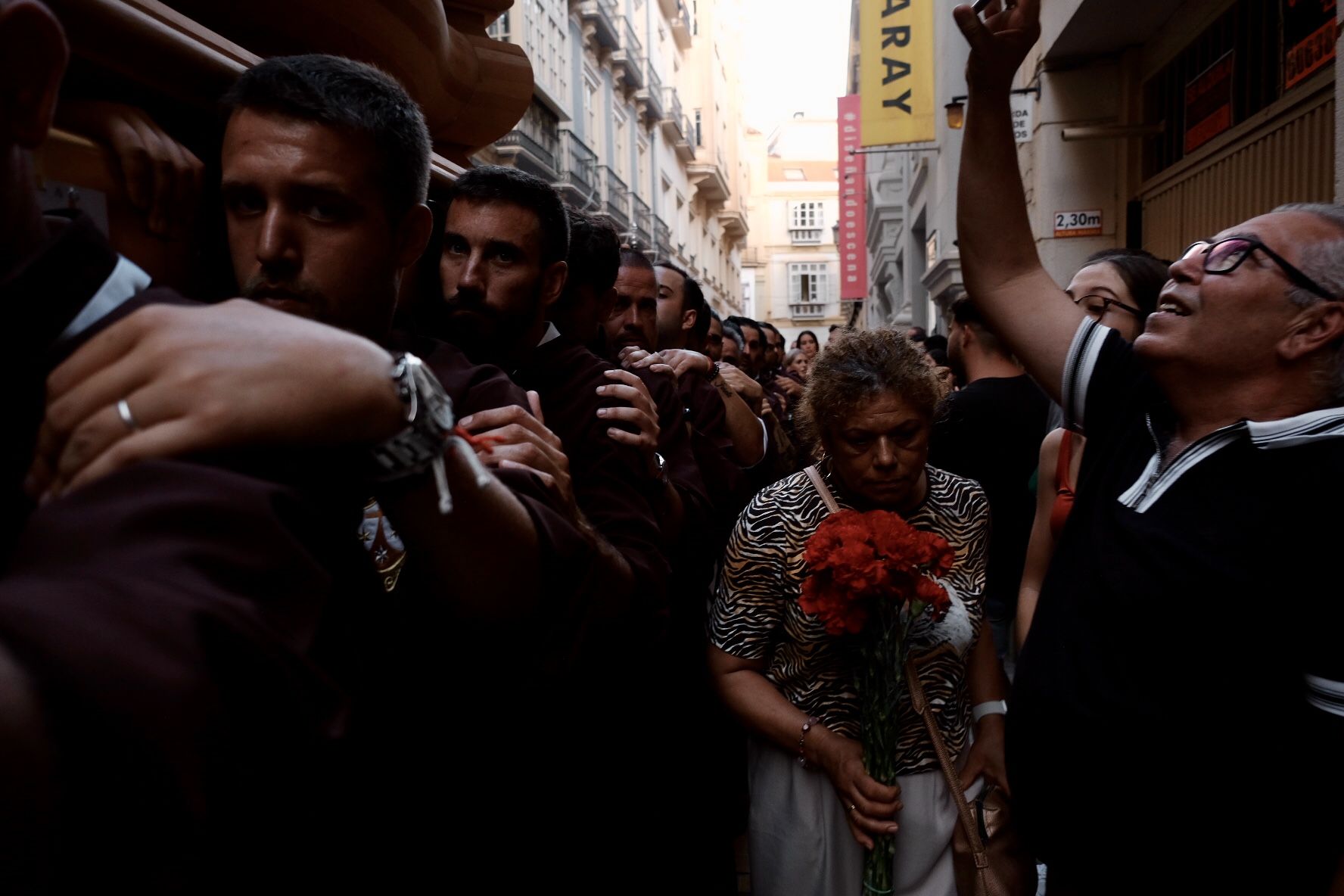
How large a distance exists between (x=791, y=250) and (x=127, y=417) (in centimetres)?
6426

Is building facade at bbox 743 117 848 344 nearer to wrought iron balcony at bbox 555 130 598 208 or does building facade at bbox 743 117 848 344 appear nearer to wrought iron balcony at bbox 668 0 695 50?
wrought iron balcony at bbox 668 0 695 50

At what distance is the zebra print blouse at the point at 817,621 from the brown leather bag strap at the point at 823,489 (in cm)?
2

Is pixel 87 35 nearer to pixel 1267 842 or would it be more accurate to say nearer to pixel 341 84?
pixel 341 84

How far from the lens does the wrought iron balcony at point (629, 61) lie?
1001 inches

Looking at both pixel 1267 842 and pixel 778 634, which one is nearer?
pixel 1267 842

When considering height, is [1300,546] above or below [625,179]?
below

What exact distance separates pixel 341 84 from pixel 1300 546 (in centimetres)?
175

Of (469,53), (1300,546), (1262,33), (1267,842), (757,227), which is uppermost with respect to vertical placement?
(757,227)

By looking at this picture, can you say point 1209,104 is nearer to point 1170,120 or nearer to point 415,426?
point 1170,120

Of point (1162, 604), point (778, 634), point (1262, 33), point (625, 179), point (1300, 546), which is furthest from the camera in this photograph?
point (625, 179)

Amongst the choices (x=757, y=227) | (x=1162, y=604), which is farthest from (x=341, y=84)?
(x=757, y=227)

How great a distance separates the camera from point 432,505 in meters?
1.12

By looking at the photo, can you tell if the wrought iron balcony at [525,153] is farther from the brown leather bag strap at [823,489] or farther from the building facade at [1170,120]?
the brown leather bag strap at [823,489]

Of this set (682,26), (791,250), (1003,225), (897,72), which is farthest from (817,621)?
(791,250)
